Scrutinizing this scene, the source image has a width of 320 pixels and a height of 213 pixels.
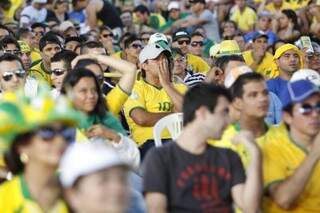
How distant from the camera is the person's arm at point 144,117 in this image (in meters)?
8.94

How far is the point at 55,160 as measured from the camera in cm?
460

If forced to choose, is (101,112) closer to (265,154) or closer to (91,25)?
(265,154)

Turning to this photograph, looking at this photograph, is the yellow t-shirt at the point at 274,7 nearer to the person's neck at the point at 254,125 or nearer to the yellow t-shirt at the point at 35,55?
the yellow t-shirt at the point at 35,55

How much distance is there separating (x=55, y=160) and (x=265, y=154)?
173cm

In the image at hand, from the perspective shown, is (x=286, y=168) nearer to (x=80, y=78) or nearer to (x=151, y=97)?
(x=80, y=78)

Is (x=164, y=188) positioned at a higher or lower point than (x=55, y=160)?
lower

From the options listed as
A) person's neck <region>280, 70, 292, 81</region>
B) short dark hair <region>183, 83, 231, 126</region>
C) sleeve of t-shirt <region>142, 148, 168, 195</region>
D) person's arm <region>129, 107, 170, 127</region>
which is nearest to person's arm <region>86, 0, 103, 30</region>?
person's neck <region>280, 70, 292, 81</region>

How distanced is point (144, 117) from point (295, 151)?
3.18 meters

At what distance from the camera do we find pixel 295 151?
19.5ft

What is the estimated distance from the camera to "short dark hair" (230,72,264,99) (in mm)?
6434

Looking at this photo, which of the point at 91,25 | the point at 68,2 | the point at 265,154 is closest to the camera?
the point at 265,154

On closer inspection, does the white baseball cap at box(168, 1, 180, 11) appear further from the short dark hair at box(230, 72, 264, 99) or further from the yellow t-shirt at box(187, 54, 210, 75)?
the short dark hair at box(230, 72, 264, 99)

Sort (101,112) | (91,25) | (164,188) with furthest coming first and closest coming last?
(91,25) → (101,112) → (164,188)

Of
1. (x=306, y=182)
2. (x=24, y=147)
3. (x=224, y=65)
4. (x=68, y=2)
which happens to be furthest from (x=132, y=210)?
(x=68, y=2)
